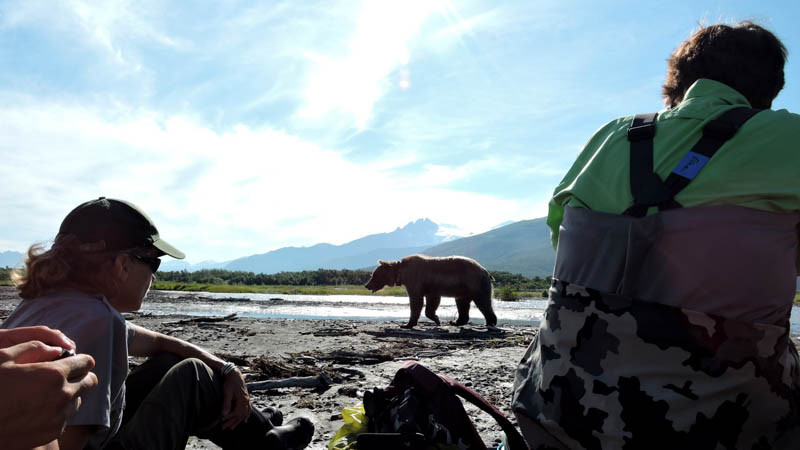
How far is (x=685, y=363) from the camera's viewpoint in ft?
6.15

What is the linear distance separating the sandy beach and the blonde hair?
6.26 ft

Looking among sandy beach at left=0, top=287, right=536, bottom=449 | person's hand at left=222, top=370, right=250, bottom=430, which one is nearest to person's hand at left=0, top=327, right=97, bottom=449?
person's hand at left=222, top=370, right=250, bottom=430

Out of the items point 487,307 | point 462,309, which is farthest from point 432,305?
point 487,307

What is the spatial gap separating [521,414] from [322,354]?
19.3ft

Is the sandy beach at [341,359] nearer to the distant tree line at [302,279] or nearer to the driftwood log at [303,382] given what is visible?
the driftwood log at [303,382]

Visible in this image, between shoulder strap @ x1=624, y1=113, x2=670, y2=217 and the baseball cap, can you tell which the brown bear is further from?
Answer: shoulder strap @ x1=624, y1=113, x2=670, y2=217

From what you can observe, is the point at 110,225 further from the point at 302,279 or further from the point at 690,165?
the point at 302,279

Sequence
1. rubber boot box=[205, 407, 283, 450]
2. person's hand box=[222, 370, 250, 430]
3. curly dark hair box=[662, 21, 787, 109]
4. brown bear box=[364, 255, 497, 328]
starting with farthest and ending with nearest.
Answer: brown bear box=[364, 255, 497, 328], rubber boot box=[205, 407, 283, 450], person's hand box=[222, 370, 250, 430], curly dark hair box=[662, 21, 787, 109]

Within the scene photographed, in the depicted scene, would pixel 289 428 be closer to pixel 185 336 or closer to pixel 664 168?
pixel 664 168

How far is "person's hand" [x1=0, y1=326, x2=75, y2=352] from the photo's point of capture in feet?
4.76

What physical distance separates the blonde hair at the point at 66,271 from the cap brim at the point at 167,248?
243 mm

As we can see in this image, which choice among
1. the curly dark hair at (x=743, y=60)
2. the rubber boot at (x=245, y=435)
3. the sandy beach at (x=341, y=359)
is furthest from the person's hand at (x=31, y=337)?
the curly dark hair at (x=743, y=60)

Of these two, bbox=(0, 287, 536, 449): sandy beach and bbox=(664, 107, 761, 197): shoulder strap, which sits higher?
bbox=(664, 107, 761, 197): shoulder strap

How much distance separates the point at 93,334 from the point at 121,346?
6.0 inches
